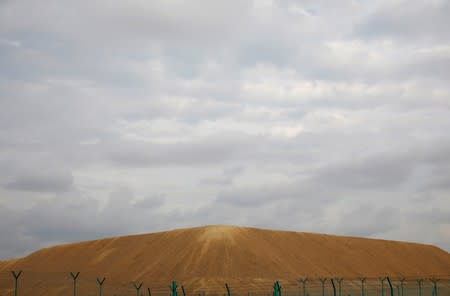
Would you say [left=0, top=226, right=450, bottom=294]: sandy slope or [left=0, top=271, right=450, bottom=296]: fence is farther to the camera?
[left=0, top=226, right=450, bottom=294]: sandy slope

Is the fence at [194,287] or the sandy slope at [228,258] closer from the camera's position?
the fence at [194,287]

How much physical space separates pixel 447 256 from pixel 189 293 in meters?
79.3

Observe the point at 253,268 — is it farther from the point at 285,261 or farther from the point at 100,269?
the point at 100,269

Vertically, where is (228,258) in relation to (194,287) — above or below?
above

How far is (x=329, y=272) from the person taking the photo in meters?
101

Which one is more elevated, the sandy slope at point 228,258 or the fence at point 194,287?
the sandy slope at point 228,258

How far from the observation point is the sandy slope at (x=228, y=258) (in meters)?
92.8

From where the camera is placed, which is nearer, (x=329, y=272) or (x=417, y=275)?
(x=329, y=272)

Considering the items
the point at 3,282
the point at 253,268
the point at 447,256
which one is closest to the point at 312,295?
the point at 253,268

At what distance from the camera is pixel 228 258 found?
94.5m

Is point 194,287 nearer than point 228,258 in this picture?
Yes

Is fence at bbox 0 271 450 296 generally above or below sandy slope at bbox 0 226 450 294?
below

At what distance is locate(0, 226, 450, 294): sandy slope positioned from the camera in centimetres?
9275

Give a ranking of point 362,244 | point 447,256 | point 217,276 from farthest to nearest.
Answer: point 447,256, point 362,244, point 217,276
